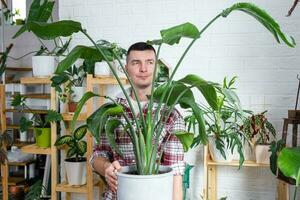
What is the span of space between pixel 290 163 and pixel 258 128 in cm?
118

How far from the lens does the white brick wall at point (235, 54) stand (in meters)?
2.65

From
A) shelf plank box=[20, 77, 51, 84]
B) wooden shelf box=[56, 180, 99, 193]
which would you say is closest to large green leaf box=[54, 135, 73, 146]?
wooden shelf box=[56, 180, 99, 193]

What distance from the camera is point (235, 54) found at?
2736 mm

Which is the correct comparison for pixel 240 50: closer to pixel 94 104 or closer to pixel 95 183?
pixel 94 104

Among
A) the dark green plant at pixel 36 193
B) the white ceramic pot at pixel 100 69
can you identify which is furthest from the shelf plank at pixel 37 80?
the dark green plant at pixel 36 193

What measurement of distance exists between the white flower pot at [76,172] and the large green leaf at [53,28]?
1.86m

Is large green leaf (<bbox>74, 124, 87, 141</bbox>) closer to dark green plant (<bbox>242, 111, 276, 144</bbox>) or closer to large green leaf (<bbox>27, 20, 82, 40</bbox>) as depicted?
dark green plant (<bbox>242, 111, 276, 144</bbox>)

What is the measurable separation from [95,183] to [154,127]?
195 cm

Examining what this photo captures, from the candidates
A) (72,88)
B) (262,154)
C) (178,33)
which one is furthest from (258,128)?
(178,33)

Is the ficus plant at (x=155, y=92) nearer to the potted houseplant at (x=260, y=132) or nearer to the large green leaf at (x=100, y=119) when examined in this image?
the large green leaf at (x=100, y=119)

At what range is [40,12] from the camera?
1.15m

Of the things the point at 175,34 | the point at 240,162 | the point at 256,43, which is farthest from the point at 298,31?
the point at 175,34

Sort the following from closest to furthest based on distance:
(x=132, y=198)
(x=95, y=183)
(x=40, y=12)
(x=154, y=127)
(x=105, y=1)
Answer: (x=132, y=198)
(x=154, y=127)
(x=40, y=12)
(x=95, y=183)
(x=105, y=1)

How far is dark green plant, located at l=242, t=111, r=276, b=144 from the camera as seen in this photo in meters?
2.46
